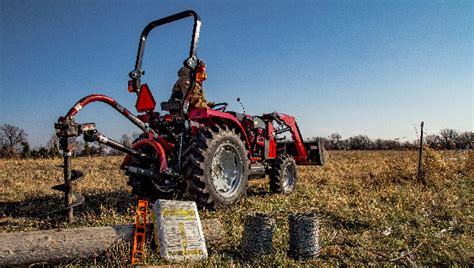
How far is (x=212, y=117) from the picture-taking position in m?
6.80

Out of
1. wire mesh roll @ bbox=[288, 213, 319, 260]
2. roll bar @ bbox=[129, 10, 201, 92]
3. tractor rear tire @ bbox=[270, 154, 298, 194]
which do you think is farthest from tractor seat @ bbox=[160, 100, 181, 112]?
wire mesh roll @ bbox=[288, 213, 319, 260]

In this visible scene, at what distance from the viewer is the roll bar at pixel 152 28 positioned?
6.02 m

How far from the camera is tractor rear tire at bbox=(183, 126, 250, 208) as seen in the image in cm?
573

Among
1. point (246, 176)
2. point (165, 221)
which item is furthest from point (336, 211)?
point (165, 221)

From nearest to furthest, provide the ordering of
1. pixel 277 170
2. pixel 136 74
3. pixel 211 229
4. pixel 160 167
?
pixel 211 229, pixel 160 167, pixel 136 74, pixel 277 170

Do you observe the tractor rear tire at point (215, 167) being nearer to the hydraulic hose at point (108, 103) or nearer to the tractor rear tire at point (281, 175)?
the hydraulic hose at point (108, 103)

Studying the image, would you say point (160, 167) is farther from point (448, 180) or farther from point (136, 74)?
point (448, 180)

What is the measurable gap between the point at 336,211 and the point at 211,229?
2.47 meters

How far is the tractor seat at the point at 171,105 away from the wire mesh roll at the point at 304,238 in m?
2.98

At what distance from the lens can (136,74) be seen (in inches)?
249

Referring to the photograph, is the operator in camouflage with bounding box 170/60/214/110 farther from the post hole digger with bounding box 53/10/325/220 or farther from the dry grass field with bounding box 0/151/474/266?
the dry grass field with bounding box 0/151/474/266

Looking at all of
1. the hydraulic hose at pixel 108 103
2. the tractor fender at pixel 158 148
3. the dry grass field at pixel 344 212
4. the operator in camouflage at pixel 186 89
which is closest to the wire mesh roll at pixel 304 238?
the dry grass field at pixel 344 212

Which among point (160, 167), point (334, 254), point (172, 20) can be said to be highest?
point (172, 20)

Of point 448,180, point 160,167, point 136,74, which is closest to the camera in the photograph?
point 160,167
